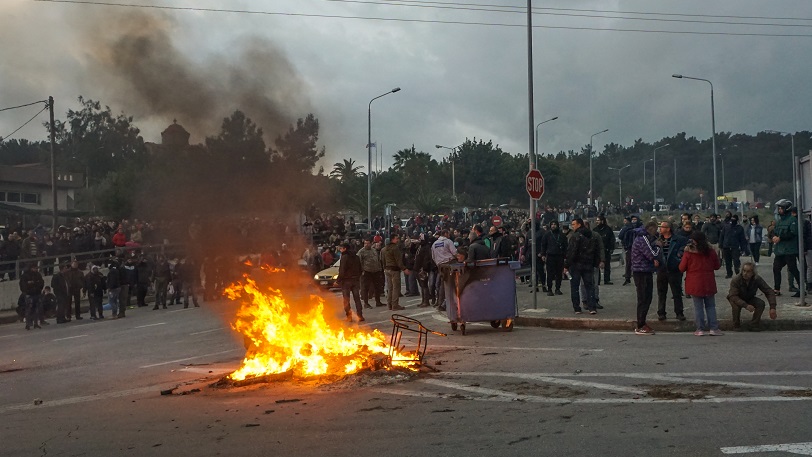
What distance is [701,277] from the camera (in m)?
11.0

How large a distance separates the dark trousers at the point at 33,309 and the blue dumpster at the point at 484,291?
12.9 m

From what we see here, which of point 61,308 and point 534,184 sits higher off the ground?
point 534,184

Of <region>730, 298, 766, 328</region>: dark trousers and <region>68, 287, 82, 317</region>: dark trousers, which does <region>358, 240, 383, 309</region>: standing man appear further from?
<region>68, 287, 82, 317</region>: dark trousers

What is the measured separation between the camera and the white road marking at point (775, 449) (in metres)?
5.13

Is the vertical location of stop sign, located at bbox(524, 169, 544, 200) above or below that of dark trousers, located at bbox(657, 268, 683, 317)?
above

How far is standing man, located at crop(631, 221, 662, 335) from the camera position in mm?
11789

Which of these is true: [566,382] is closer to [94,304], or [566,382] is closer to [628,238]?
[628,238]

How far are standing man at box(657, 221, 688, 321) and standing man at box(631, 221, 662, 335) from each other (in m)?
0.25

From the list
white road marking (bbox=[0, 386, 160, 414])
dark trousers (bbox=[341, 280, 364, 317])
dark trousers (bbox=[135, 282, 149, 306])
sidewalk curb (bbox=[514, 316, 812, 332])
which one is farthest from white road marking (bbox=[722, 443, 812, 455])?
dark trousers (bbox=[135, 282, 149, 306])

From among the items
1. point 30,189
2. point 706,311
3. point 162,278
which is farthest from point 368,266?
point 30,189

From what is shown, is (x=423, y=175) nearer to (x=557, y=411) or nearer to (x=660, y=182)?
(x=660, y=182)

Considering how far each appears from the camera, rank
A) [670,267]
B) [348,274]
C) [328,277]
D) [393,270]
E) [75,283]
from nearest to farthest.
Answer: [670,267] < [348,274] < [393,270] < [75,283] < [328,277]

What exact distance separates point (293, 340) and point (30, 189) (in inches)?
1550

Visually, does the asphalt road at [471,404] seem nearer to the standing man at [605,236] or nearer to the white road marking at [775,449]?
the white road marking at [775,449]
